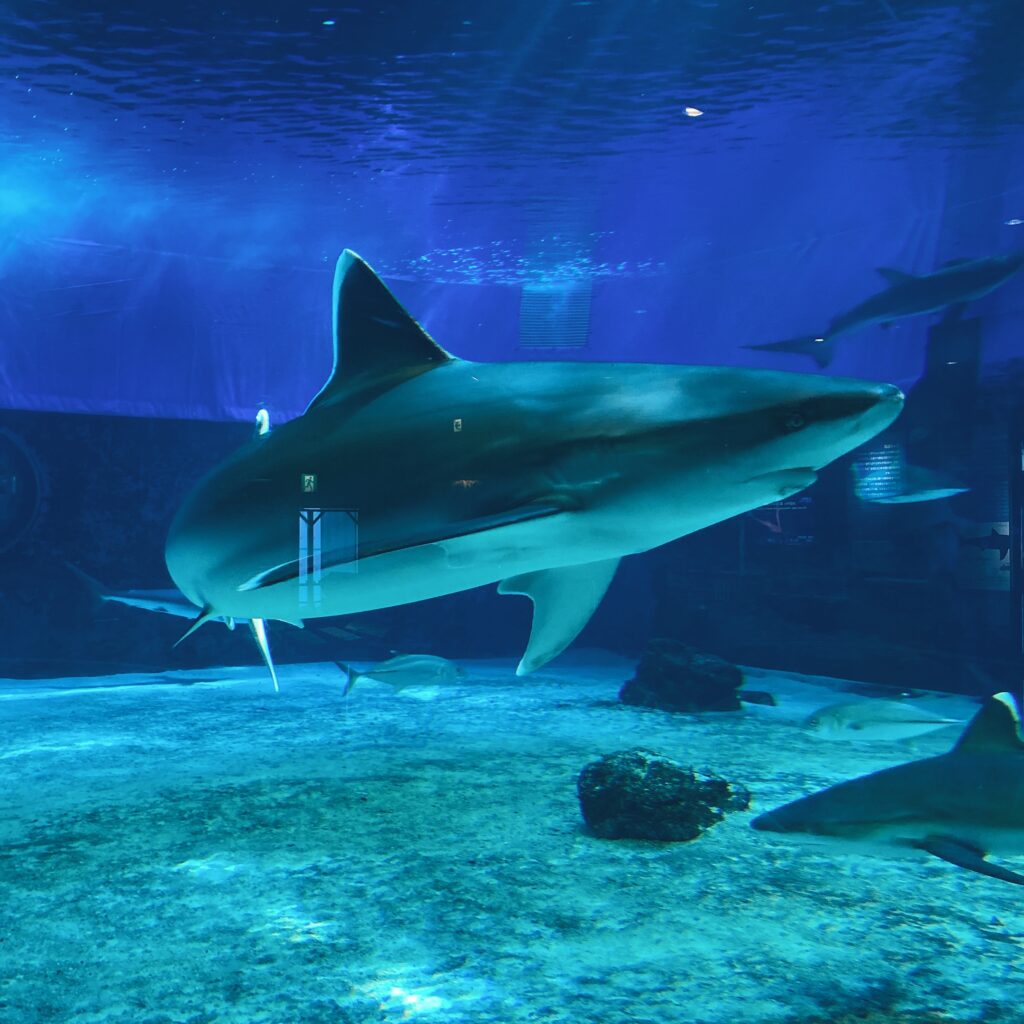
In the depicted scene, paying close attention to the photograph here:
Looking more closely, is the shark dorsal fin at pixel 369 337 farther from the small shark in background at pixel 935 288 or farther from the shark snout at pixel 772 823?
the small shark in background at pixel 935 288

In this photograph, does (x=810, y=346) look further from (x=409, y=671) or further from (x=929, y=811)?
(x=929, y=811)

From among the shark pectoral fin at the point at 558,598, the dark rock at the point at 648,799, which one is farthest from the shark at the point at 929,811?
the shark pectoral fin at the point at 558,598

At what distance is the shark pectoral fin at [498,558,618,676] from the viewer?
3.47 m

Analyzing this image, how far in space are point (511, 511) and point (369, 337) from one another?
4.43ft

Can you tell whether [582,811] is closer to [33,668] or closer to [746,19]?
[746,19]

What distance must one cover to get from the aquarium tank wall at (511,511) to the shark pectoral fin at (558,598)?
2 centimetres

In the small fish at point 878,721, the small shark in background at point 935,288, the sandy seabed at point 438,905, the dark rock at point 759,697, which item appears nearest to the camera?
the sandy seabed at point 438,905

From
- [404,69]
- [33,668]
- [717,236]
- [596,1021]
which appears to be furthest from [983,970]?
[717,236]

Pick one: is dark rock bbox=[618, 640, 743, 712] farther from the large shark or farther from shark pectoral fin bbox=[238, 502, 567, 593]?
shark pectoral fin bbox=[238, 502, 567, 593]

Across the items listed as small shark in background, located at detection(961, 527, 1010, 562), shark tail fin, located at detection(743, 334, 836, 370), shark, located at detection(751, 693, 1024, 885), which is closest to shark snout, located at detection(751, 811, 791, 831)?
shark, located at detection(751, 693, 1024, 885)

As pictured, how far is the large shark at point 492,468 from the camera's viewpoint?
2324mm

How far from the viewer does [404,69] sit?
8508 mm

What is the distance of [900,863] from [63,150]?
12.4m

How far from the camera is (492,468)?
2.64 m
